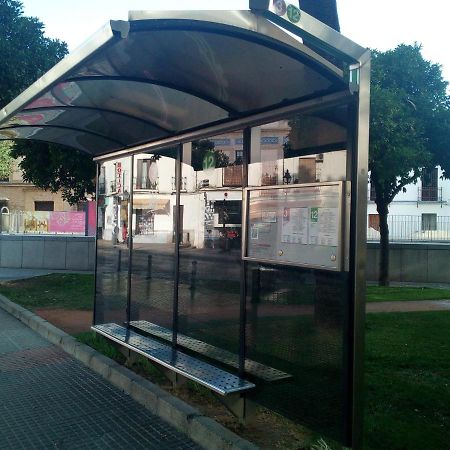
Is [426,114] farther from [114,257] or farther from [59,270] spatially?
[59,270]

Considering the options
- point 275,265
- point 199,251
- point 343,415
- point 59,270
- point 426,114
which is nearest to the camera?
point 343,415

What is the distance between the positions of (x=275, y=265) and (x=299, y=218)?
1.51 ft

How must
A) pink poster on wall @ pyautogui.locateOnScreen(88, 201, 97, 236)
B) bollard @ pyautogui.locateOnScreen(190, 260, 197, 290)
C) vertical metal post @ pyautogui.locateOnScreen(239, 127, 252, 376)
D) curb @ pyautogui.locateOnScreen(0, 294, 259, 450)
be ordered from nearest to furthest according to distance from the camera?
curb @ pyautogui.locateOnScreen(0, 294, 259, 450), vertical metal post @ pyautogui.locateOnScreen(239, 127, 252, 376), bollard @ pyautogui.locateOnScreen(190, 260, 197, 290), pink poster on wall @ pyautogui.locateOnScreen(88, 201, 97, 236)

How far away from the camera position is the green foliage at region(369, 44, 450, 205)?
439 inches

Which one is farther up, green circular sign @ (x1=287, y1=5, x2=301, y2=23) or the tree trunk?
green circular sign @ (x1=287, y1=5, x2=301, y2=23)

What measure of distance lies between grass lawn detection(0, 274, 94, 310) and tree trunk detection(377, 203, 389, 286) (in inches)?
309

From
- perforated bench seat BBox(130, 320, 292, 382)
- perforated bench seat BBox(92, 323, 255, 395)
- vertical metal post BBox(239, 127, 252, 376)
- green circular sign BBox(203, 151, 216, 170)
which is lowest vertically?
perforated bench seat BBox(92, 323, 255, 395)

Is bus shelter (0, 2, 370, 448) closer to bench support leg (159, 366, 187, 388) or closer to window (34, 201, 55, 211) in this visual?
bench support leg (159, 366, 187, 388)

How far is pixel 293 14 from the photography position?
3021 mm

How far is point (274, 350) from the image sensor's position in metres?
4.19

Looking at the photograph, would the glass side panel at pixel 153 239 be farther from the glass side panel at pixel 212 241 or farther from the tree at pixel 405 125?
the tree at pixel 405 125

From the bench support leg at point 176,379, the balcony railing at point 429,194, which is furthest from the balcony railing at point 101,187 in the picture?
the balcony railing at point 429,194

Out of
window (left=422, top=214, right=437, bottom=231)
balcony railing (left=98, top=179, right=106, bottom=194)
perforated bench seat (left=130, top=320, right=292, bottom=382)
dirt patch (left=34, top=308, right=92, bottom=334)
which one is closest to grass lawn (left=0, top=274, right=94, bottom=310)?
dirt patch (left=34, top=308, right=92, bottom=334)

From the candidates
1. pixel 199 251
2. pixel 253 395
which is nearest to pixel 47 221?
pixel 199 251
